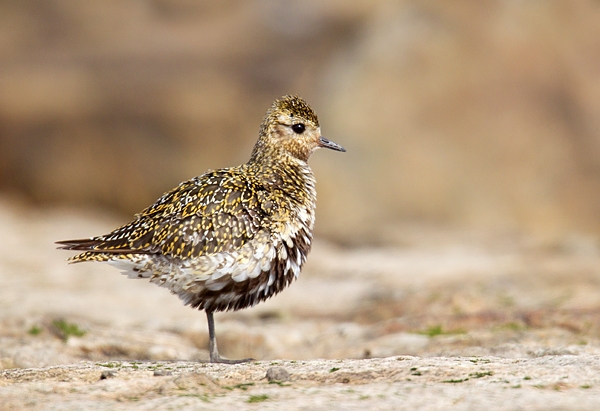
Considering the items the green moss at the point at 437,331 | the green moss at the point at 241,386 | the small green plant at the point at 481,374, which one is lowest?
the green moss at the point at 241,386

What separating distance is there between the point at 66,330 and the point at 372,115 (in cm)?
947

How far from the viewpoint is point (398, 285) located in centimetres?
1208

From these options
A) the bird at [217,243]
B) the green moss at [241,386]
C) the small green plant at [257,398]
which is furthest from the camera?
the bird at [217,243]

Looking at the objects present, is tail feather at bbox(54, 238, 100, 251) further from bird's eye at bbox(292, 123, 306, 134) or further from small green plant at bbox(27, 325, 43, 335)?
bird's eye at bbox(292, 123, 306, 134)

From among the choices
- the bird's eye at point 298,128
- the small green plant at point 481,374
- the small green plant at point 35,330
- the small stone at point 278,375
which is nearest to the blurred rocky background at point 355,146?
the small green plant at point 35,330

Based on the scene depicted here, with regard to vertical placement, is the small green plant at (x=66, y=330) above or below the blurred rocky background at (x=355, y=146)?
below

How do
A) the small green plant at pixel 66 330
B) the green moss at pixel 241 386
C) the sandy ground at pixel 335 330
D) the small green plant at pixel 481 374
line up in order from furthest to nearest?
the small green plant at pixel 66 330
the small green plant at pixel 481 374
the green moss at pixel 241 386
the sandy ground at pixel 335 330

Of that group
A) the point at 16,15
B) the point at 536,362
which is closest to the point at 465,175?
the point at 536,362

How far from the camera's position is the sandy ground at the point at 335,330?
16.9 feet

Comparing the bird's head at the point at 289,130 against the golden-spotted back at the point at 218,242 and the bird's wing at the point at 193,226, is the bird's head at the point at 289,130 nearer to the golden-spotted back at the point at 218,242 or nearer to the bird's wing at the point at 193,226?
the golden-spotted back at the point at 218,242

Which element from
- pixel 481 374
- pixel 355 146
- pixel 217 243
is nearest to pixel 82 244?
pixel 217 243

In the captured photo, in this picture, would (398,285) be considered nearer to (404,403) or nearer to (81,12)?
(404,403)

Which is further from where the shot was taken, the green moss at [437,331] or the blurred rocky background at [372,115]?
the blurred rocky background at [372,115]

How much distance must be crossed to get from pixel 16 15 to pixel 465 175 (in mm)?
13600
